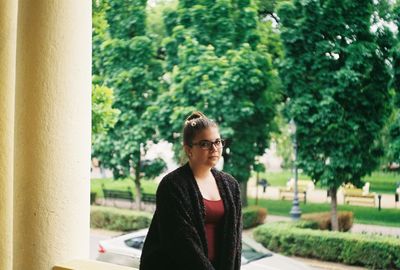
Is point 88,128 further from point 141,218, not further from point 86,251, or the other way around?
point 141,218

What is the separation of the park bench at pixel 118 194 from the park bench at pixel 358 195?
14.1 feet

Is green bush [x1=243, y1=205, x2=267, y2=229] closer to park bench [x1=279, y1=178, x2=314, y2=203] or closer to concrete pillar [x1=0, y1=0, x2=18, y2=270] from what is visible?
park bench [x1=279, y1=178, x2=314, y2=203]

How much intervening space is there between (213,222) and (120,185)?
26.1 ft

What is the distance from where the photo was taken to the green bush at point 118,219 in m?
8.59

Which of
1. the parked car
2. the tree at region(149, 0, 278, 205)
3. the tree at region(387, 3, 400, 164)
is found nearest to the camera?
the parked car

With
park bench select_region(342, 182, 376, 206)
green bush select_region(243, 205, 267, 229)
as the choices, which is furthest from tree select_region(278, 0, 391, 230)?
green bush select_region(243, 205, 267, 229)

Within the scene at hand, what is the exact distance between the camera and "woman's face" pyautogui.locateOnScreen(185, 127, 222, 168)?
4.91ft

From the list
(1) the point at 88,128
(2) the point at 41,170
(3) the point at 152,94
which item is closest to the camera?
(2) the point at 41,170

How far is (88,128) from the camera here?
212 centimetres

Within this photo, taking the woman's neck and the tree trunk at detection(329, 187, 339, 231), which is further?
the tree trunk at detection(329, 187, 339, 231)

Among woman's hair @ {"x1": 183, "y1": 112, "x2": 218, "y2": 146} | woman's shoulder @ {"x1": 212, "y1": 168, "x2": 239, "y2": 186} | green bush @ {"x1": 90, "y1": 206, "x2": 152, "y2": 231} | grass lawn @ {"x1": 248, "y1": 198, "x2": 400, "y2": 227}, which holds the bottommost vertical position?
green bush @ {"x1": 90, "y1": 206, "x2": 152, "y2": 231}

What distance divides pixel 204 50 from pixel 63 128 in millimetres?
5640

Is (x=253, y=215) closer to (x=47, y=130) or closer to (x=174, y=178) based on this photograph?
(x=47, y=130)

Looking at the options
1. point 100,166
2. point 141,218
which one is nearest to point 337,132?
point 141,218
